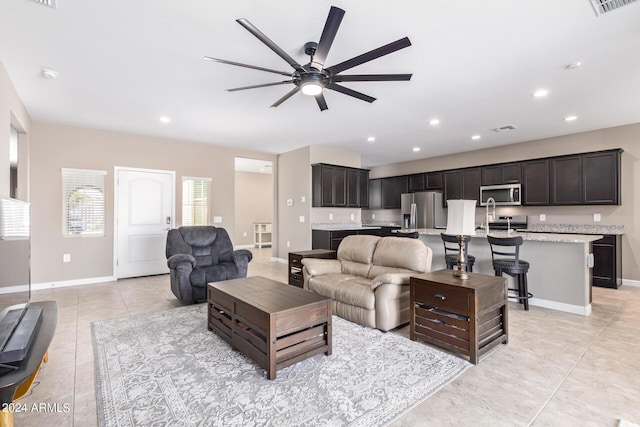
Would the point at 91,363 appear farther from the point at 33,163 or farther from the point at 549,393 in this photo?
the point at 33,163

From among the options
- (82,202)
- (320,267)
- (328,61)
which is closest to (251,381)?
(320,267)

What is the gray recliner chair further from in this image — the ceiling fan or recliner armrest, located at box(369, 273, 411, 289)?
the ceiling fan

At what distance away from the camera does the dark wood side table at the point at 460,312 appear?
7.84ft

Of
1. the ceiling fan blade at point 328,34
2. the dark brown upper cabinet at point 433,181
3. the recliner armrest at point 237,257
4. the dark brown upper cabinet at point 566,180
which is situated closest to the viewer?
the ceiling fan blade at point 328,34

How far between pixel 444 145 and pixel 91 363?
6.56m

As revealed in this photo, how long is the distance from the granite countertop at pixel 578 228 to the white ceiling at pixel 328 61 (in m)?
1.70

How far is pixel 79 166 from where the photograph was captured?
16.7 ft

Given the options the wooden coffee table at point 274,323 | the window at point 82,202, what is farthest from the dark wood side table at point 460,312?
the window at point 82,202

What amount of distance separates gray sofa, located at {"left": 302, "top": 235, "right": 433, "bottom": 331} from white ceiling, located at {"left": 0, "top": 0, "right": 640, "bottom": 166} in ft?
6.12

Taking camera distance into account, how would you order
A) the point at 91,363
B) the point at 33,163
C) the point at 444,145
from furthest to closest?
1. the point at 444,145
2. the point at 33,163
3. the point at 91,363

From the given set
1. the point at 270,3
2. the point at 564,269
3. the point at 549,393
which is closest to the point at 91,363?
the point at 270,3

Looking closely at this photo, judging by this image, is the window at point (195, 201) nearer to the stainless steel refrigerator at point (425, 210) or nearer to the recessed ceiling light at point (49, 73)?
the recessed ceiling light at point (49, 73)

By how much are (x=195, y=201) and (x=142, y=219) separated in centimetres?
103

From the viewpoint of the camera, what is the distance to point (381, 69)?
119 inches
